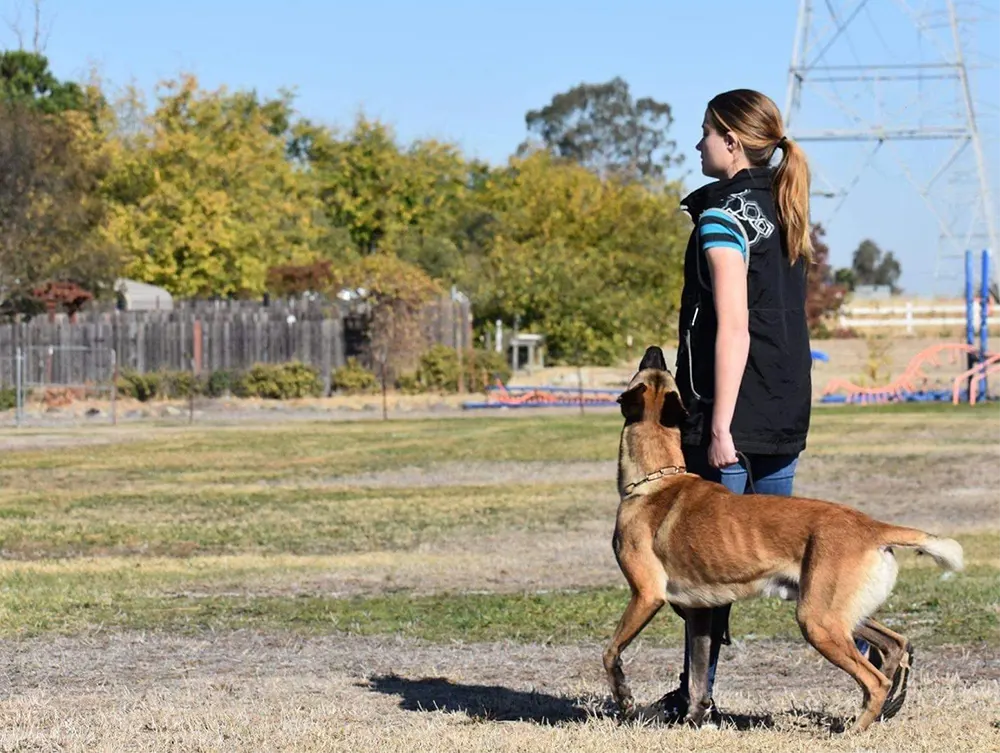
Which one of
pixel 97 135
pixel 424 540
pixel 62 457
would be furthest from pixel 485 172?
pixel 424 540

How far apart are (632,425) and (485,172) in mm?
67157

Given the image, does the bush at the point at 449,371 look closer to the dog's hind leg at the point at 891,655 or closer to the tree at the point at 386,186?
the tree at the point at 386,186

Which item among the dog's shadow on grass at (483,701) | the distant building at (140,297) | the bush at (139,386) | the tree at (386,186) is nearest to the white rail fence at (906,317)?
the tree at (386,186)

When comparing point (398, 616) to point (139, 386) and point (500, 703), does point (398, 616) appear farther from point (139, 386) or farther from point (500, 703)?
point (139, 386)

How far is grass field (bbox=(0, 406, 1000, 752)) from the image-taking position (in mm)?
6164

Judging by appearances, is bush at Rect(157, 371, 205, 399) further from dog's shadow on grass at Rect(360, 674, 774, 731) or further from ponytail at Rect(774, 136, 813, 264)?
ponytail at Rect(774, 136, 813, 264)

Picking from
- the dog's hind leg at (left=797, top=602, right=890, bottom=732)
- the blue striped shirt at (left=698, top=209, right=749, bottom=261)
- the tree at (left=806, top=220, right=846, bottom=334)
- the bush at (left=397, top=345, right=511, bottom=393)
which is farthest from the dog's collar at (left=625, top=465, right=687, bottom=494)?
the tree at (left=806, top=220, right=846, bottom=334)

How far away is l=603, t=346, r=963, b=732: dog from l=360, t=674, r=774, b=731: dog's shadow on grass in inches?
13.6

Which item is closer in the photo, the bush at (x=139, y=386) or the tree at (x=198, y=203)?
the bush at (x=139, y=386)

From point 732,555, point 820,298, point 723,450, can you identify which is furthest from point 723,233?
point 820,298

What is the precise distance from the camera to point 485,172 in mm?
72438

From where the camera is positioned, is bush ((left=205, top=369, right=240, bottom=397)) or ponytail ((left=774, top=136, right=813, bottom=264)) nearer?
ponytail ((left=774, top=136, right=813, bottom=264))

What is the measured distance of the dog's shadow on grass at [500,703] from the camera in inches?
252

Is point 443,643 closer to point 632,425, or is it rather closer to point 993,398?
point 632,425
